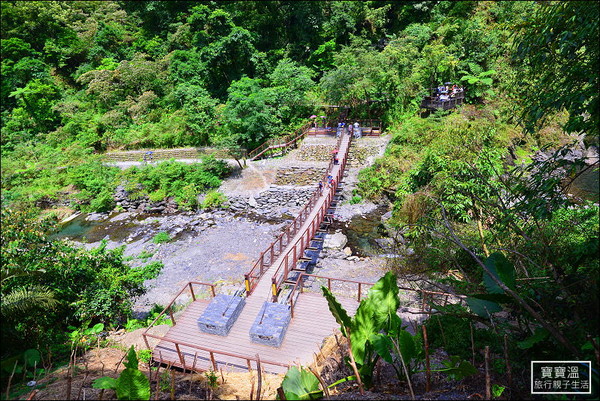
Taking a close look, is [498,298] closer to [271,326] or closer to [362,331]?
[362,331]

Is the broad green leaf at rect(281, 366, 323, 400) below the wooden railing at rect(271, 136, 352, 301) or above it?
above

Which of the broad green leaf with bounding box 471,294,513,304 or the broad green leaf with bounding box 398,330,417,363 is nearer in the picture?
the broad green leaf with bounding box 398,330,417,363

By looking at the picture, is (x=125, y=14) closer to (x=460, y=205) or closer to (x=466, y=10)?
(x=466, y=10)

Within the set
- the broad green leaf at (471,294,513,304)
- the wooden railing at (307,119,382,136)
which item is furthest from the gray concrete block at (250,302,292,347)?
the wooden railing at (307,119,382,136)

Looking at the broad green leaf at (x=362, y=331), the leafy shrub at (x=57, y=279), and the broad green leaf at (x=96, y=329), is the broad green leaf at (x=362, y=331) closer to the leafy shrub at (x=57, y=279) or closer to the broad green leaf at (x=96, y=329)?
the leafy shrub at (x=57, y=279)

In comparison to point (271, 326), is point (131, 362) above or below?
above

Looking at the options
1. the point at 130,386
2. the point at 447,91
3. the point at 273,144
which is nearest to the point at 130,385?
the point at 130,386

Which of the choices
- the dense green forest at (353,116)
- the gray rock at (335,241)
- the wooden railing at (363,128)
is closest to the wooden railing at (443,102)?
the dense green forest at (353,116)

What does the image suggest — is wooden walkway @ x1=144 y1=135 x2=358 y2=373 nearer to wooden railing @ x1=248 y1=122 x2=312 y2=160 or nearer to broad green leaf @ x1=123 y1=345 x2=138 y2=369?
broad green leaf @ x1=123 y1=345 x2=138 y2=369
